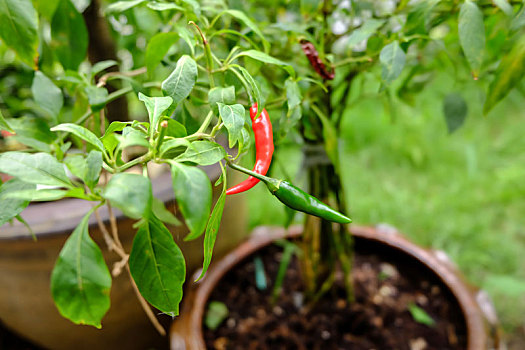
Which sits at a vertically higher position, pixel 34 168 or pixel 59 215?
pixel 34 168

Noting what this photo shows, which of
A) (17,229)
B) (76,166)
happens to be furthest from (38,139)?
(17,229)

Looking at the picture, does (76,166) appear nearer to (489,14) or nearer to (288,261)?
(489,14)

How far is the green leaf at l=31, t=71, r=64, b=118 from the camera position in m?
0.59

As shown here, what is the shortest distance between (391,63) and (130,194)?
35 cm

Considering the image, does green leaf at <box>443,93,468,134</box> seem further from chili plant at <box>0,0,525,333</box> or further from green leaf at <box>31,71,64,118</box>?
green leaf at <box>31,71,64,118</box>

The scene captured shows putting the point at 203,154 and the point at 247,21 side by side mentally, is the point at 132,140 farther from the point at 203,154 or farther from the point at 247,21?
the point at 247,21

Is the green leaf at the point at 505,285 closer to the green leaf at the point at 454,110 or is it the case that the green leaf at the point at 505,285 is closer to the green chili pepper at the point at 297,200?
the green leaf at the point at 454,110

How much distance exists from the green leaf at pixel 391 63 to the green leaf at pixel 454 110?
272 mm

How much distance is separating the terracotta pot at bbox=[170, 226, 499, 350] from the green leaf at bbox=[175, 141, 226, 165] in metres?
0.58

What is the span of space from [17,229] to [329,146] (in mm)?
649

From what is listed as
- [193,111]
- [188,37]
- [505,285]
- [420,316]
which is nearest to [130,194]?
[188,37]

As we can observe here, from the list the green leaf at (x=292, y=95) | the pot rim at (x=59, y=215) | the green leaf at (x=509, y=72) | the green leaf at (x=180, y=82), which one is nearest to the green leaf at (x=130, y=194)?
the green leaf at (x=180, y=82)

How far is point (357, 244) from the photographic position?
1.11m

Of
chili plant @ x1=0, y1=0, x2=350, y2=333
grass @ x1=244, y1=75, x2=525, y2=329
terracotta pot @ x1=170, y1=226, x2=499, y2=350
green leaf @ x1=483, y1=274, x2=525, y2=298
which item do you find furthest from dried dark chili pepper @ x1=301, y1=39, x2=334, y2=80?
green leaf @ x1=483, y1=274, x2=525, y2=298
